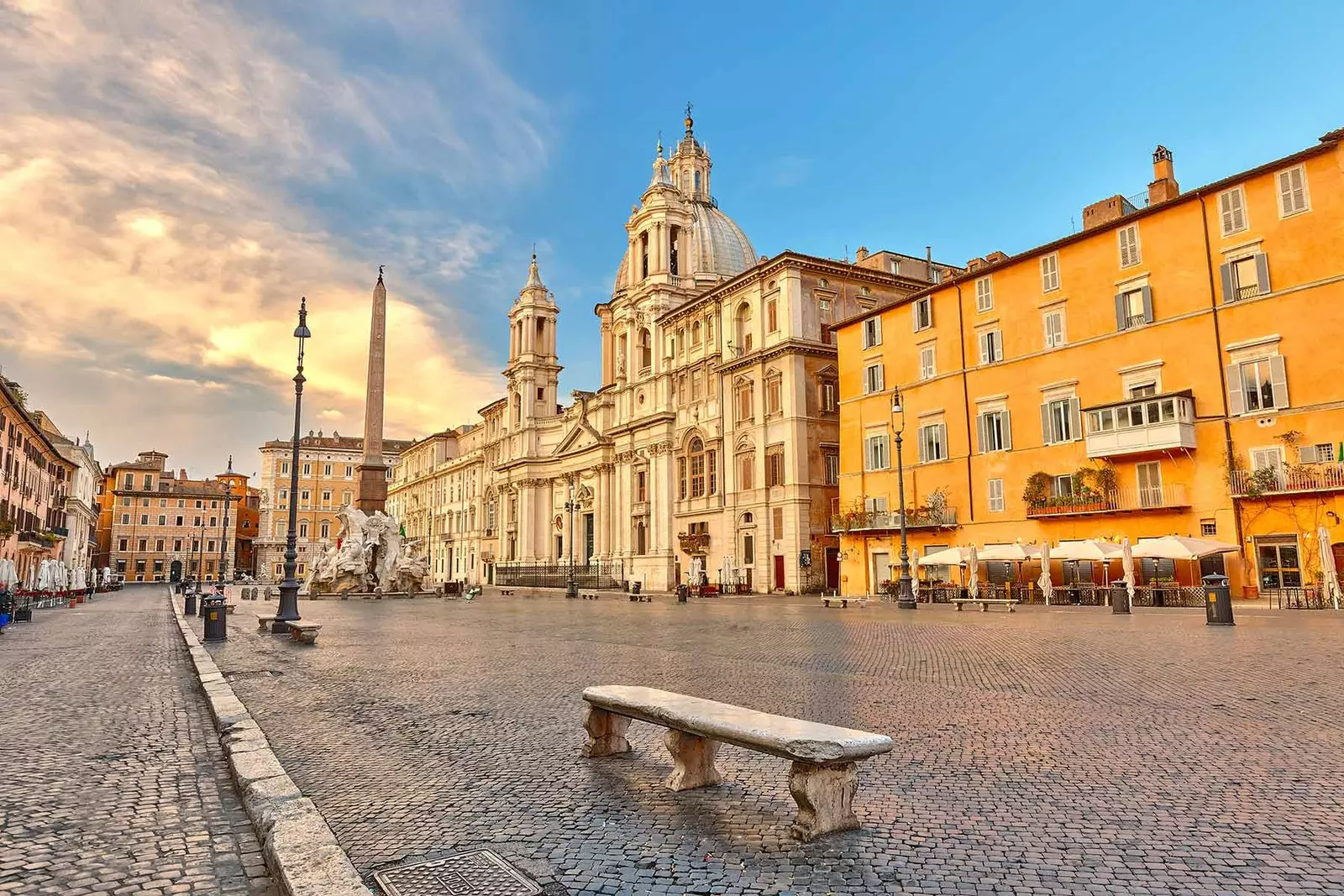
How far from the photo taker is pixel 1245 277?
27.5 meters

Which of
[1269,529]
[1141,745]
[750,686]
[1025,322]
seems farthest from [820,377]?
[1141,745]

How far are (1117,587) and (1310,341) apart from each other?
10183 mm

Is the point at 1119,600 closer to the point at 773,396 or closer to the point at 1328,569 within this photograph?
the point at 1328,569

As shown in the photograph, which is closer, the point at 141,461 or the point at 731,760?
the point at 731,760

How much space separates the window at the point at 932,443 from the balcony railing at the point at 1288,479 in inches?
473

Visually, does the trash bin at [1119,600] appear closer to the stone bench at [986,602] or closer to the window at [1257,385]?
the stone bench at [986,602]

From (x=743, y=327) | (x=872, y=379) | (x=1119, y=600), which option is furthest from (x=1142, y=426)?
(x=743, y=327)

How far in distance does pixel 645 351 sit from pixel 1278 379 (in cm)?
4228

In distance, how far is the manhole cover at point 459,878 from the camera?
12.2 ft

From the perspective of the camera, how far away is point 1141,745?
6.32 m

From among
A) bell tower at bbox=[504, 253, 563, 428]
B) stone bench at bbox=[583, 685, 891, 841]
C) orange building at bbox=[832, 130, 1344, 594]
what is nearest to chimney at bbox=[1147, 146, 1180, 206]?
orange building at bbox=[832, 130, 1344, 594]

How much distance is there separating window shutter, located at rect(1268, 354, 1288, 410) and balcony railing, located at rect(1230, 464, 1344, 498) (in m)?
2.06

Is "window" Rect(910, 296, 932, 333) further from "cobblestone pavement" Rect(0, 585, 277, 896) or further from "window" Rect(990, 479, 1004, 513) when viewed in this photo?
"cobblestone pavement" Rect(0, 585, 277, 896)

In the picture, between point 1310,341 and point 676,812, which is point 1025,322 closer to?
point 1310,341
